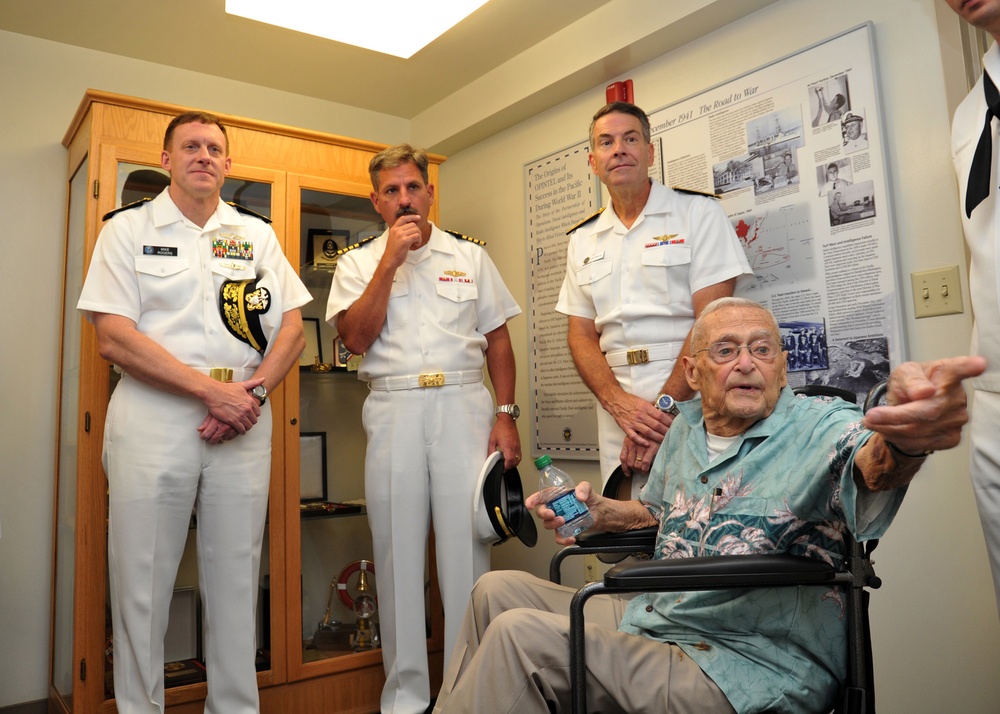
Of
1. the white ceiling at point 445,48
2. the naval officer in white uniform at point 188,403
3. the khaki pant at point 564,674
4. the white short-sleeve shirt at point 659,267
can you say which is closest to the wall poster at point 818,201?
the white short-sleeve shirt at point 659,267

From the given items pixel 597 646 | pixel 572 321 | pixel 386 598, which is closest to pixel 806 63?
pixel 572 321

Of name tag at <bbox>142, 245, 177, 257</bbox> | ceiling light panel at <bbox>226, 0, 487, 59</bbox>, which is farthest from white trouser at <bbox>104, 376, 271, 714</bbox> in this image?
ceiling light panel at <bbox>226, 0, 487, 59</bbox>

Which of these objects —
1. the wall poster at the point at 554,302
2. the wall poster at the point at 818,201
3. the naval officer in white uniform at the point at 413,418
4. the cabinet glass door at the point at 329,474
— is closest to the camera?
the wall poster at the point at 818,201

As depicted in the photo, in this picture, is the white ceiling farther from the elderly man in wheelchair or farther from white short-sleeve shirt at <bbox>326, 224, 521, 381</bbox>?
the elderly man in wheelchair

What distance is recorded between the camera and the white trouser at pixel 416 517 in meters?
2.52

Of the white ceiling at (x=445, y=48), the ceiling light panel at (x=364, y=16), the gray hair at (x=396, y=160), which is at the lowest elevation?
the gray hair at (x=396, y=160)

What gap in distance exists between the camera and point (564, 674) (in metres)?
1.28

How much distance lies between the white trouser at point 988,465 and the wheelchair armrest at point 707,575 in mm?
527

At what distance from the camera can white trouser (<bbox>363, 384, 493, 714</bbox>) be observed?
252 centimetres

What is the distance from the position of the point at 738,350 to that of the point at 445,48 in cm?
233

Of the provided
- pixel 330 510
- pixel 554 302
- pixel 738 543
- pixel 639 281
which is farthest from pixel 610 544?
pixel 554 302

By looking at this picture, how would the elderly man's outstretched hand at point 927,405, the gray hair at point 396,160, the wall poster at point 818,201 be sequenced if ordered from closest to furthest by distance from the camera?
1. the elderly man's outstretched hand at point 927,405
2. the wall poster at point 818,201
3. the gray hair at point 396,160

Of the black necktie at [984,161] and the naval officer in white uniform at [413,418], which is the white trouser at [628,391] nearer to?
the naval officer in white uniform at [413,418]

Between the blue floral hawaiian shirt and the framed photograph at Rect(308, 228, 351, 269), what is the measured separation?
195 centimetres
